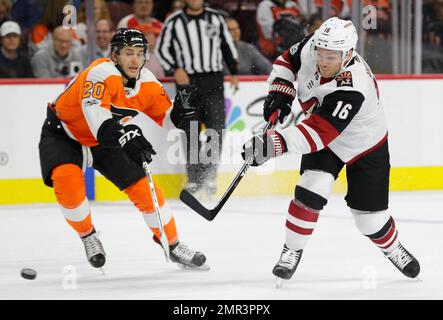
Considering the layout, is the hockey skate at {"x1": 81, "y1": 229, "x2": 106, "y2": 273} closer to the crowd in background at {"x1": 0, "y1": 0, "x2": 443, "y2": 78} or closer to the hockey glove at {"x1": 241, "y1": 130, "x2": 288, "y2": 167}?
the hockey glove at {"x1": 241, "y1": 130, "x2": 288, "y2": 167}

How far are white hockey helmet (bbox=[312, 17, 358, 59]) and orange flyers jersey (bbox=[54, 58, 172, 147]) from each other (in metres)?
0.77

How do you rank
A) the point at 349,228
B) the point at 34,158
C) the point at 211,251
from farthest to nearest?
1. the point at 34,158
2. the point at 349,228
3. the point at 211,251

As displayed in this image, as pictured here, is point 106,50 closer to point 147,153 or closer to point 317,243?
point 317,243

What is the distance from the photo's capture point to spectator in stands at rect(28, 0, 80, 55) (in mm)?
6492

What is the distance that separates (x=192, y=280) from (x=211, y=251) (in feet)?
2.31

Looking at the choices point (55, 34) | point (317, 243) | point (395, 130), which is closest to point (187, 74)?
point (55, 34)

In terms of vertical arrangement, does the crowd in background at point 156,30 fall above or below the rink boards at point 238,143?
above

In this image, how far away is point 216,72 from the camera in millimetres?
6652

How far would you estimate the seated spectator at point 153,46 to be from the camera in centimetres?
670

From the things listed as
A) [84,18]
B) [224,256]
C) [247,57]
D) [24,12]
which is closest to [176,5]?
[247,57]

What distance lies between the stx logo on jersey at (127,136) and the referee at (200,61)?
2.62 meters

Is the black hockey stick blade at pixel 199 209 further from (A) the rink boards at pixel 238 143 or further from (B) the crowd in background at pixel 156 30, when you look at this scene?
(B) the crowd in background at pixel 156 30

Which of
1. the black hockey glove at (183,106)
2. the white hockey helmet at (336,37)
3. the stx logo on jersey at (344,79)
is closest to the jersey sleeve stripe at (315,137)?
the stx logo on jersey at (344,79)

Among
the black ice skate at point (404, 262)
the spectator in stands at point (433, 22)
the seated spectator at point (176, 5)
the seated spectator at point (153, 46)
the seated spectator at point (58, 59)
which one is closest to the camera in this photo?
the black ice skate at point (404, 262)
